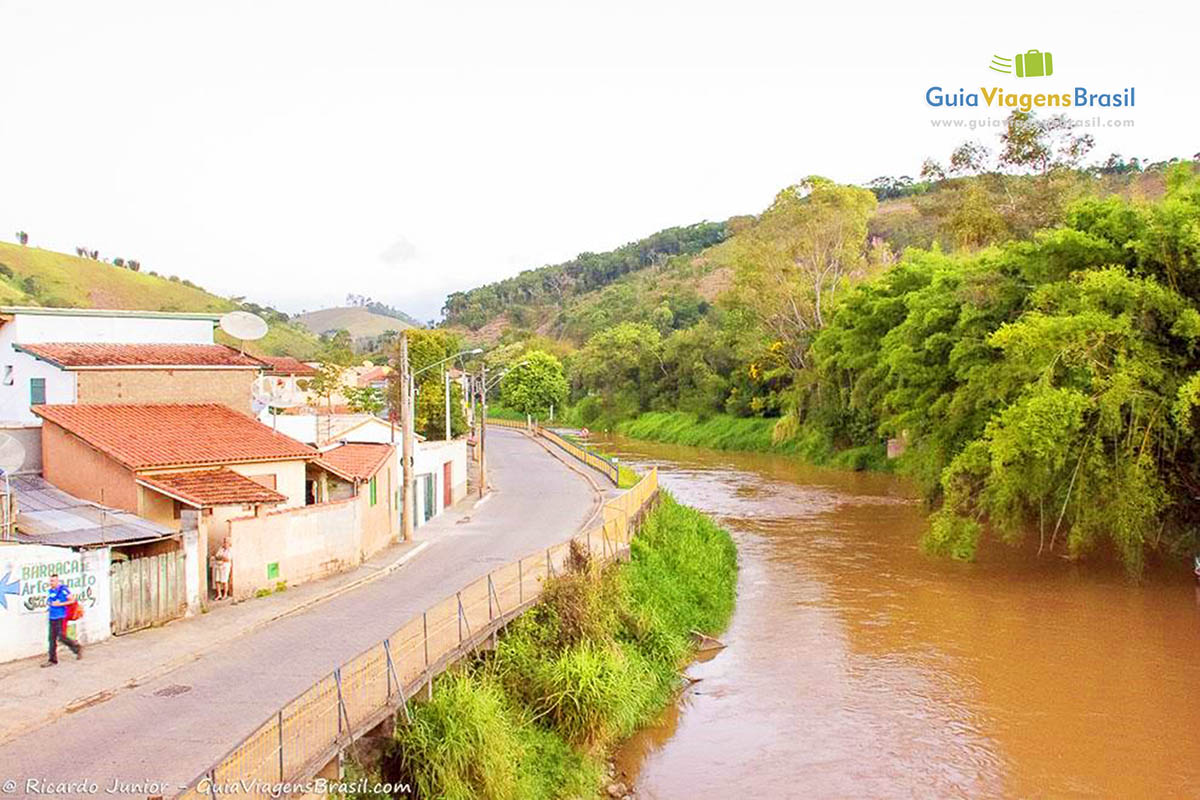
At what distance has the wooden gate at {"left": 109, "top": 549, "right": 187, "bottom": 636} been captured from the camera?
1595 cm

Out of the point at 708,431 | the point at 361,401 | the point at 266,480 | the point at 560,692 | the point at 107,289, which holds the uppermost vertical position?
the point at 107,289

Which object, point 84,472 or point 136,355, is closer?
point 84,472

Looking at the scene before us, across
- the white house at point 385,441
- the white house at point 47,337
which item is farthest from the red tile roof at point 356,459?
the white house at point 47,337

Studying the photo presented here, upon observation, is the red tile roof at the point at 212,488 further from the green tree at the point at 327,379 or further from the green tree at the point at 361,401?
the green tree at the point at 361,401

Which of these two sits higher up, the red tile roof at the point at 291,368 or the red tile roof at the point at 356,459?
the red tile roof at the point at 291,368

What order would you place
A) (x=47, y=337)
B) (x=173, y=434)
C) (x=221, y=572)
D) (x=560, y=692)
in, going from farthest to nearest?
(x=47, y=337), (x=173, y=434), (x=221, y=572), (x=560, y=692)

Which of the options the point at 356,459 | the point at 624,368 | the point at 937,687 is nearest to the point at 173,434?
the point at 356,459

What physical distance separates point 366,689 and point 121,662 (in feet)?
15.5

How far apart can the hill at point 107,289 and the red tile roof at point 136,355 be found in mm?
69802

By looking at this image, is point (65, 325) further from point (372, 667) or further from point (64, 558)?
point (372, 667)

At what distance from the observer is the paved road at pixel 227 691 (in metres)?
10.7

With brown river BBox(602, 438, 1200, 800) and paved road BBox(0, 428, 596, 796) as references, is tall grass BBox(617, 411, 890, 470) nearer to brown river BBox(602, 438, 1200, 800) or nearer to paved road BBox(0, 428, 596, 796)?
brown river BBox(602, 438, 1200, 800)

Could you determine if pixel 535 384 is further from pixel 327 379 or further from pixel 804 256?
pixel 327 379

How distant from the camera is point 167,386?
76.8 ft
